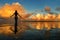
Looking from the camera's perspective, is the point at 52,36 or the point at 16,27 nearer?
the point at 16,27

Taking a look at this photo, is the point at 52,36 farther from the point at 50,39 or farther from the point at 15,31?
the point at 15,31

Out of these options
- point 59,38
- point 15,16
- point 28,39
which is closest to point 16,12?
point 15,16

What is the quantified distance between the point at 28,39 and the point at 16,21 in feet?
8.14

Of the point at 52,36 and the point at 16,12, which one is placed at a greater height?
the point at 16,12

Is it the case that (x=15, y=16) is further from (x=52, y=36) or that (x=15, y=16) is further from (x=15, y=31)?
(x=52, y=36)

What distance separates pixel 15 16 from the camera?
15.2 meters

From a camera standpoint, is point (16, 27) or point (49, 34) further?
point (49, 34)

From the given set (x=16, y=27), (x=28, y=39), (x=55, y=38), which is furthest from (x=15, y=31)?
(x=55, y=38)

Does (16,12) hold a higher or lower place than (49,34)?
higher

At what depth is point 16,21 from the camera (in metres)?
15.3

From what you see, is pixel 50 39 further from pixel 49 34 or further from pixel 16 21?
pixel 16 21

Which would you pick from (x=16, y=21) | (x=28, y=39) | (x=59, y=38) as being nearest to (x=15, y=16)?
(x=16, y=21)

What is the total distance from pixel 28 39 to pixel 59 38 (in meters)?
2.16

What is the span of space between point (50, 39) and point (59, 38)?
77 centimetres
